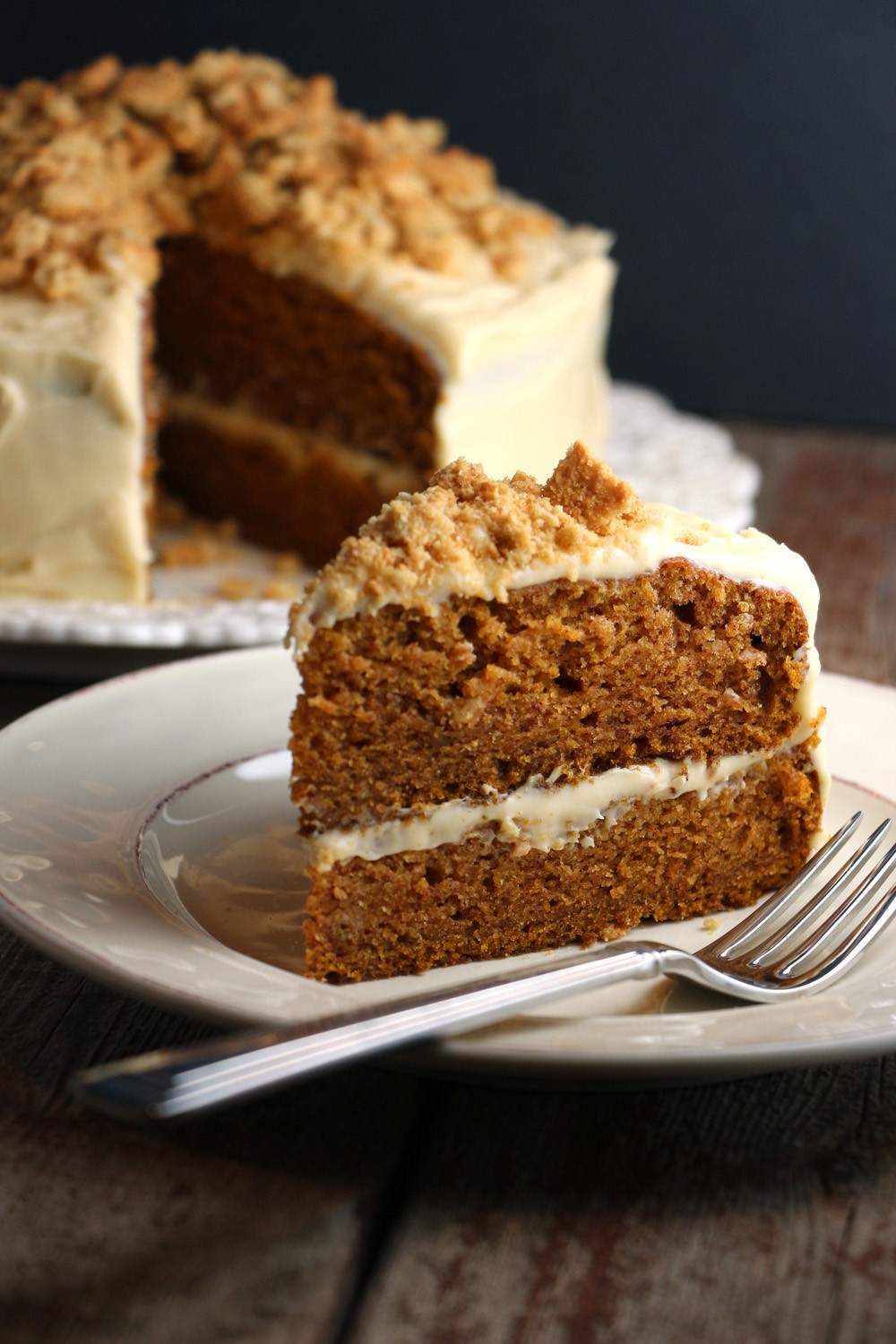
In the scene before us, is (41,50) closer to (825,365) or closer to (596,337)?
(596,337)

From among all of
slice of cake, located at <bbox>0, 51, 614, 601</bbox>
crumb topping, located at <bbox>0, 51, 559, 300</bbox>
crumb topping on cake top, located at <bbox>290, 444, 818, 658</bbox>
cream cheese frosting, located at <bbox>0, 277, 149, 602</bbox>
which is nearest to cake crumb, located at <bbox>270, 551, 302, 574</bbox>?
slice of cake, located at <bbox>0, 51, 614, 601</bbox>

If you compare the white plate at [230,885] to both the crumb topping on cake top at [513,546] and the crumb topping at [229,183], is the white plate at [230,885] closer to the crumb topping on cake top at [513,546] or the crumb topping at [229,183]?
the crumb topping on cake top at [513,546]

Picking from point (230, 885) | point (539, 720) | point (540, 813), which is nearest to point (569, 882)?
point (540, 813)

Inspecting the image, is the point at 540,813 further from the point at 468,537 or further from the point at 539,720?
the point at 468,537

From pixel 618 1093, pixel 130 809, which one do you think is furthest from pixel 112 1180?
pixel 130 809

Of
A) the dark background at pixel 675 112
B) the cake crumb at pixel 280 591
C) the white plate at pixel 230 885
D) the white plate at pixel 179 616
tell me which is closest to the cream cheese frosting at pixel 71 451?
the white plate at pixel 179 616
